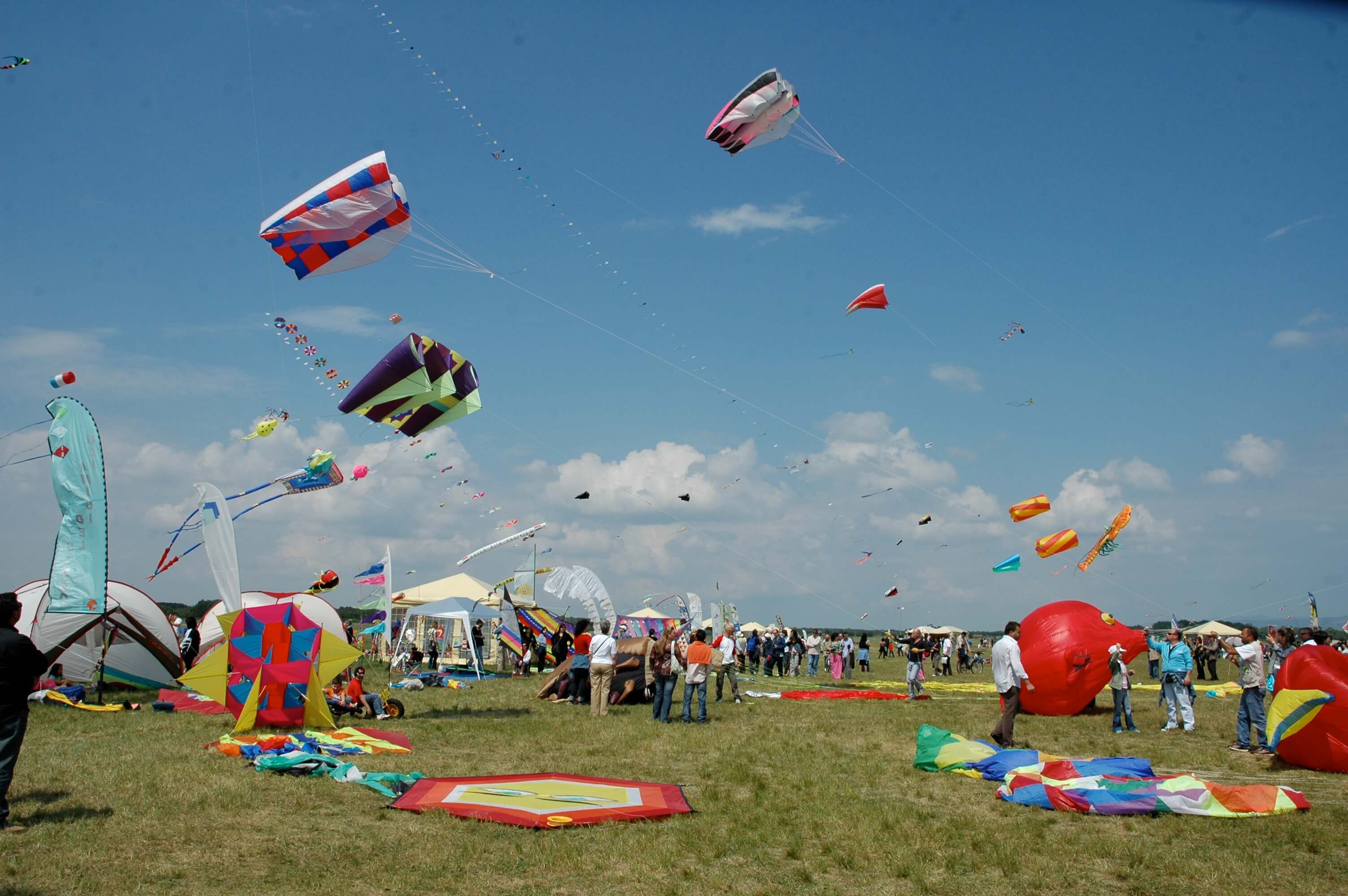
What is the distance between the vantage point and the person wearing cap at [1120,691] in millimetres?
11695

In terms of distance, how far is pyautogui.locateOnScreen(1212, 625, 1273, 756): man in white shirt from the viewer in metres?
9.71

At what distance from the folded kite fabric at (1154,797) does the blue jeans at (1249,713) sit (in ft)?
10.2

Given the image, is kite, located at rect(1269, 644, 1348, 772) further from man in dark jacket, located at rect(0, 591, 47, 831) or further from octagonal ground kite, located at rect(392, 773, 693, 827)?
man in dark jacket, located at rect(0, 591, 47, 831)

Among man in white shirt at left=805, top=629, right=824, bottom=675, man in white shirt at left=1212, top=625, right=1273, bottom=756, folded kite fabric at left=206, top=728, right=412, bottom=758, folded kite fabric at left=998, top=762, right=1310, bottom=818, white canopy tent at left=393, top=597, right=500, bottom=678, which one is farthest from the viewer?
man in white shirt at left=805, top=629, right=824, bottom=675

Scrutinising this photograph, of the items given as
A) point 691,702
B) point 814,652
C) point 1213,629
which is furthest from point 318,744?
point 1213,629

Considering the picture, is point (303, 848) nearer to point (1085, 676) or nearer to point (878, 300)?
point (1085, 676)

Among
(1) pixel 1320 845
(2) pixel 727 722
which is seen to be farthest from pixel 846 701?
(1) pixel 1320 845

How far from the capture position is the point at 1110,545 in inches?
878

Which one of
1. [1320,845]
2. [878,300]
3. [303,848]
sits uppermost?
[878,300]

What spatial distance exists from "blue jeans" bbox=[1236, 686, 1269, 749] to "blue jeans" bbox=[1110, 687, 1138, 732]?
1.75 meters

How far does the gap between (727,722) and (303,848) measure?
7.89 metres

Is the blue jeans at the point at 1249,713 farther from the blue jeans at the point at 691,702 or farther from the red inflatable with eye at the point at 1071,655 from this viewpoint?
the blue jeans at the point at 691,702

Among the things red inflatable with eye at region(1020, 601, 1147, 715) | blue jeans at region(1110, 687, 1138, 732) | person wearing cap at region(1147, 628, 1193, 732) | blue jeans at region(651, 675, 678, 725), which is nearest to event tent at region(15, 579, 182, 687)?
blue jeans at region(651, 675, 678, 725)

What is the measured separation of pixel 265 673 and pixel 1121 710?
10215 mm
